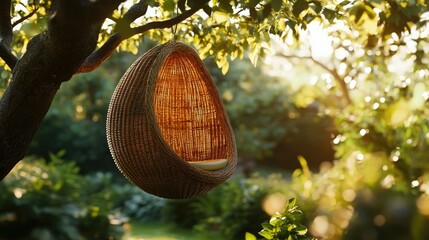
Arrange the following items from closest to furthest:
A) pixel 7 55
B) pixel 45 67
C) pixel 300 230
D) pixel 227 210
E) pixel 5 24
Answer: pixel 45 67, pixel 300 230, pixel 7 55, pixel 5 24, pixel 227 210

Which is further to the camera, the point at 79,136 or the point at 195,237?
the point at 79,136

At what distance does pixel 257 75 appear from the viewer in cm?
1538

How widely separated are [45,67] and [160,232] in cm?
579

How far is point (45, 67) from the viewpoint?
118 inches

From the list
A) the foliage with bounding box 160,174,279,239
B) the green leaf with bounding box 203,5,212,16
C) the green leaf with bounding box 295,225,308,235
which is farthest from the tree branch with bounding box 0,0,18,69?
the foliage with bounding box 160,174,279,239

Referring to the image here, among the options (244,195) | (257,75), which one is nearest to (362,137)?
(244,195)

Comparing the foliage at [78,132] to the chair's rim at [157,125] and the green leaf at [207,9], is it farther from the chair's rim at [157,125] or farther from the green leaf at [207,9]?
the green leaf at [207,9]

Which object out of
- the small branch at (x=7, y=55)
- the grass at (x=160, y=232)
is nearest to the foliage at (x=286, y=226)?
the small branch at (x=7, y=55)

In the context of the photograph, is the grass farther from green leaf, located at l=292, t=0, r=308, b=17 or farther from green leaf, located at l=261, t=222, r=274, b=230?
green leaf, located at l=292, t=0, r=308, b=17

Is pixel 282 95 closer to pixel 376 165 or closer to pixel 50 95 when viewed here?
pixel 50 95

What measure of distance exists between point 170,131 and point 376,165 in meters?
3.75

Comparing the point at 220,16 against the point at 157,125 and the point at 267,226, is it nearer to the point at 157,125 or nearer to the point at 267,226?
the point at 157,125

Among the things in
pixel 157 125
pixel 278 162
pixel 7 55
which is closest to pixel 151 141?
pixel 157 125

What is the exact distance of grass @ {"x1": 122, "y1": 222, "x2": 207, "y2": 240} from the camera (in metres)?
8.14
